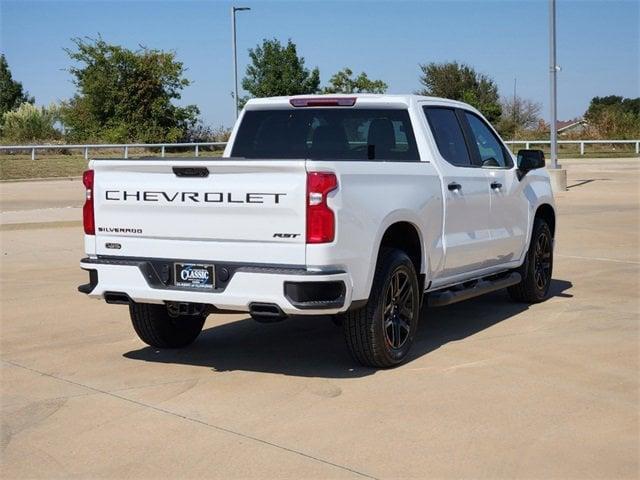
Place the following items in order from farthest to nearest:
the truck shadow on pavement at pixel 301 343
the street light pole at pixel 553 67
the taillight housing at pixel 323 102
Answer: the street light pole at pixel 553 67 → the taillight housing at pixel 323 102 → the truck shadow on pavement at pixel 301 343

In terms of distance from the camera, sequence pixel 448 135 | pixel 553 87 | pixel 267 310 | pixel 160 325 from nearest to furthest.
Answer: pixel 267 310 < pixel 160 325 < pixel 448 135 < pixel 553 87

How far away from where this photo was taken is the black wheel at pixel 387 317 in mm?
7258

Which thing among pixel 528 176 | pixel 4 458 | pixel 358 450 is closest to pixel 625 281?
pixel 528 176

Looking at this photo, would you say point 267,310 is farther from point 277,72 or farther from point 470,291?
point 277,72

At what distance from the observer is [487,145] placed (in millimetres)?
9594

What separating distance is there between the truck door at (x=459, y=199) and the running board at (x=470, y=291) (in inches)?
5.6

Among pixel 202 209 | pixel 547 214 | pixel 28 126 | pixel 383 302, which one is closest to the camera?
pixel 202 209

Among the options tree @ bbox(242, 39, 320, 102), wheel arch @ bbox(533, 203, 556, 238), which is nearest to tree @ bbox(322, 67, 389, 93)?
tree @ bbox(242, 39, 320, 102)

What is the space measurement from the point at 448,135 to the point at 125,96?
4602cm

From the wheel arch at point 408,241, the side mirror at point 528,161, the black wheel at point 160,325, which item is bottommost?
the black wheel at point 160,325

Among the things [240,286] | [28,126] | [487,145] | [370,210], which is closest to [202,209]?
[240,286]

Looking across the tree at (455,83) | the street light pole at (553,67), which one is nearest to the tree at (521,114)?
the tree at (455,83)

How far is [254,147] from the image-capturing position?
9000 millimetres

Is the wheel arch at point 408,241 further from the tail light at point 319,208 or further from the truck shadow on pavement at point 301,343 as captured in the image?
the tail light at point 319,208
